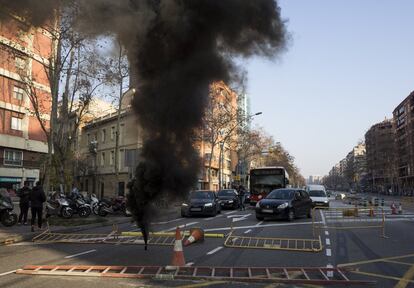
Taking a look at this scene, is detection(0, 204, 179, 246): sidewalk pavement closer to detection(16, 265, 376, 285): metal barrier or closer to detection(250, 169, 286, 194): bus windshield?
detection(16, 265, 376, 285): metal barrier

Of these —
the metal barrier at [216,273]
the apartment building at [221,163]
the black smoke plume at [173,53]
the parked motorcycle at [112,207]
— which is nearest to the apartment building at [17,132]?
the parked motorcycle at [112,207]

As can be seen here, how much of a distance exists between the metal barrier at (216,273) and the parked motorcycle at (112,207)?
15896mm

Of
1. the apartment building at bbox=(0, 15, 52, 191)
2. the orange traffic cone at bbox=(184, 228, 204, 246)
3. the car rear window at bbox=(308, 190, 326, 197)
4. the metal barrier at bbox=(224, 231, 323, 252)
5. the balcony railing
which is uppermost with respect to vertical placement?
the apartment building at bbox=(0, 15, 52, 191)

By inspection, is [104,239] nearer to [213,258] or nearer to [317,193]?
[213,258]

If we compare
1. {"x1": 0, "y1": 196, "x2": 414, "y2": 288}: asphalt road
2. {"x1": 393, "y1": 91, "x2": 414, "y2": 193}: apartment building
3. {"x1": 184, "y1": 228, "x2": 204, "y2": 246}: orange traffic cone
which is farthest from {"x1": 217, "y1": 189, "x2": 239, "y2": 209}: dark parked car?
{"x1": 393, "y1": 91, "x2": 414, "y2": 193}: apartment building

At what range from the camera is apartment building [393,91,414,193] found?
4759 inches

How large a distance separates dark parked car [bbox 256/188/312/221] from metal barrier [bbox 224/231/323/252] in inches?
287

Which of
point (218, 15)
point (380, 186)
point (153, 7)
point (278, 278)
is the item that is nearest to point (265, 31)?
point (218, 15)

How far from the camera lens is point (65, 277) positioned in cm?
873

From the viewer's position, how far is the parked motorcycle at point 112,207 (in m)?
25.4

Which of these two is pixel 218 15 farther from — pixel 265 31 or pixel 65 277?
pixel 65 277

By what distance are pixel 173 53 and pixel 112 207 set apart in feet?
63.4

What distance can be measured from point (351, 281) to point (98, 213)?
19.3 metres

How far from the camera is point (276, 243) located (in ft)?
45.0
